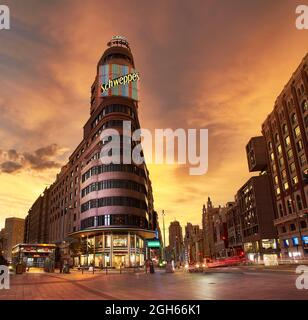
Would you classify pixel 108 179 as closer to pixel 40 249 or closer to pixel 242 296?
pixel 40 249

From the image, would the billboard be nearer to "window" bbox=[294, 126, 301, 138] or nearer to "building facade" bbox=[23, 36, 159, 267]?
"building facade" bbox=[23, 36, 159, 267]

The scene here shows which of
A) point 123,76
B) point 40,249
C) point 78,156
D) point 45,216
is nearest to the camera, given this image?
point 40,249

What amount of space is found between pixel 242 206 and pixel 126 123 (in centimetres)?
5953

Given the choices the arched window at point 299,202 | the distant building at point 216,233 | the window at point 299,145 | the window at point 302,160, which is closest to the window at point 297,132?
the window at point 299,145

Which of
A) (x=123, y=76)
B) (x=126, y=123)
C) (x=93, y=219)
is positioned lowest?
(x=93, y=219)

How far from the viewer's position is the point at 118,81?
8644 centimetres

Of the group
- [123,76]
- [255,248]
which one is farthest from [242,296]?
[255,248]

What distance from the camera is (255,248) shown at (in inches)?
3893

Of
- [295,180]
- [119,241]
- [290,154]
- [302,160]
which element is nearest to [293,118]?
[290,154]

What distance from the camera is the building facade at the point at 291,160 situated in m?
63.8

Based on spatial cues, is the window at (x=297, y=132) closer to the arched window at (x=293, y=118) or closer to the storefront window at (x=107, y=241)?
the arched window at (x=293, y=118)

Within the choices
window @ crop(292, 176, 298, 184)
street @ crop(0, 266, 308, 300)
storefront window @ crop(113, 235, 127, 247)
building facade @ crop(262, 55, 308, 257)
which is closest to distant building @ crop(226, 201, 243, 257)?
building facade @ crop(262, 55, 308, 257)

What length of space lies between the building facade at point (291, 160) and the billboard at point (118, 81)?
1508 inches

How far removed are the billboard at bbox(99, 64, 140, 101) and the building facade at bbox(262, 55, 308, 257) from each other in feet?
126
